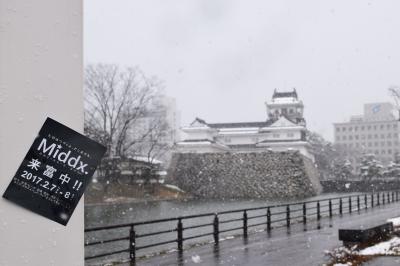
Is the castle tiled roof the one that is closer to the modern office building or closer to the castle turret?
the castle turret

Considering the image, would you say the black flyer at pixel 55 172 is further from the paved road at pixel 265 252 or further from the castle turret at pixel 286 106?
the castle turret at pixel 286 106

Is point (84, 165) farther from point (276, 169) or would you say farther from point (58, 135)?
point (276, 169)

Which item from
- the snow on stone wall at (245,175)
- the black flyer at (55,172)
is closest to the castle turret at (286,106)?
the snow on stone wall at (245,175)

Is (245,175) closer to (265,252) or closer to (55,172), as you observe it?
(265,252)

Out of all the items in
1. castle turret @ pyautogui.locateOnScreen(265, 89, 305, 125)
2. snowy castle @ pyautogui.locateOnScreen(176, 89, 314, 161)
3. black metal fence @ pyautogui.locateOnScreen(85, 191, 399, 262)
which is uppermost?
castle turret @ pyautogui.locateOnScreen(265, 89, 305, 125)

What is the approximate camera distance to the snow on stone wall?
65000mm

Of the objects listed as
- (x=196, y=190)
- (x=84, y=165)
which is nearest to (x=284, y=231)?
(x=84, y=165)

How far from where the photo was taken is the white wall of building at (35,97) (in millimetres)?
1777

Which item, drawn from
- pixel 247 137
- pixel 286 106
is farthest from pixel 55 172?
pixel 286 106

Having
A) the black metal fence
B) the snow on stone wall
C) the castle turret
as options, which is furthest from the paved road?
the castle turret

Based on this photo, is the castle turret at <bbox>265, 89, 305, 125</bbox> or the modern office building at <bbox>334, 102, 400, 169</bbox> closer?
the castle turret at <bbox>265, 89, 305, 125</bbox>

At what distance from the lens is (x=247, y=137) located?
284 feet

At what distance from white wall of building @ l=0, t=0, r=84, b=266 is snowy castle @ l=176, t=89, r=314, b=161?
70.9m

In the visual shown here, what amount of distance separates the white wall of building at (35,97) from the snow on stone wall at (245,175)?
6272cm
